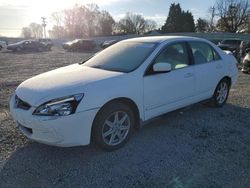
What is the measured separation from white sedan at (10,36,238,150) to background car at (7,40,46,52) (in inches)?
1064

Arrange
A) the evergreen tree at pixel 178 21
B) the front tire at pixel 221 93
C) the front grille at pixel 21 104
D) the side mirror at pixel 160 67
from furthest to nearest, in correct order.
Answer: the evergreen tree at pixel 178 21
the front tire at pixel 221 93
the side mirror at pixel 160 67
the front grille at pixel 21 104

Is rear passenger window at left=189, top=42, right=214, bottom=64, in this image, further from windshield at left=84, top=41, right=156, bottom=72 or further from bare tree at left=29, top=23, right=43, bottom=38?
bare tree at left=29, top=23, right=43, bottom=38

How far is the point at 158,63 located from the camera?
4215mm

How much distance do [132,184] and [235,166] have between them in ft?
4.61

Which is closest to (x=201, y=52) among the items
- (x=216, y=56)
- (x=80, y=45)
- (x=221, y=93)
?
(x=216, y=56)

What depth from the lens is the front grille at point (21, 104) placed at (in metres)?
3.59

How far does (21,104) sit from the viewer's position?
3.72 meters

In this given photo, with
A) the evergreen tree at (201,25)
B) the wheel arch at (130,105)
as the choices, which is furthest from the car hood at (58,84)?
the evergreen tree at (201,25)

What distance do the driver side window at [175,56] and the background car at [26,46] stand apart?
27623 mm

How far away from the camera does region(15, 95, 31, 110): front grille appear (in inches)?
141

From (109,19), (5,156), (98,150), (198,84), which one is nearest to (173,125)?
(198,84)

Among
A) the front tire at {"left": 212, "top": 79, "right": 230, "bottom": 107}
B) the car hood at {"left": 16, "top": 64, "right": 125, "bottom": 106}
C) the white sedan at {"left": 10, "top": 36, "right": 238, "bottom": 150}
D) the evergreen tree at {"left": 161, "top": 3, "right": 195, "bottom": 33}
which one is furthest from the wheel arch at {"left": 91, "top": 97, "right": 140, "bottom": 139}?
the evergreen tree at {"left": 161, "top": 3, "right": 195, "bottom": 33}

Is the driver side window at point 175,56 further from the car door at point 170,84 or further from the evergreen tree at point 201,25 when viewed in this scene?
the evergreen tree at point 201,25

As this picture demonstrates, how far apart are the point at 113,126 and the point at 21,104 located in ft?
4.24
